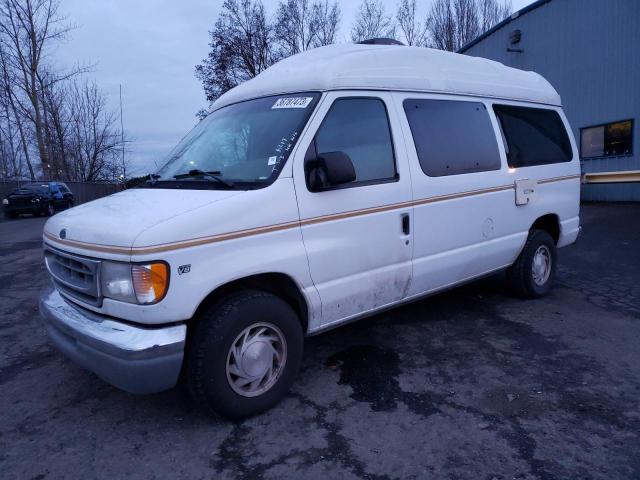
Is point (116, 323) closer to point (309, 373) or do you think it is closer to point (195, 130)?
point (309, 373)

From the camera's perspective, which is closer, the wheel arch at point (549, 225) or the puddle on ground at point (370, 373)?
the puddle on ground at point (370, 373)

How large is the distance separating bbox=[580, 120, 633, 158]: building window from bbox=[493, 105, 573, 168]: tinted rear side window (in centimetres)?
973

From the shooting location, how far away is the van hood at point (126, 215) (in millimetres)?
2689

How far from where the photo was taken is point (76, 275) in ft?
9.94

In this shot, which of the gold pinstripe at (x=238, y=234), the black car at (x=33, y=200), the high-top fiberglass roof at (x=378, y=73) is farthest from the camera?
the black car at (x=33, y=200)

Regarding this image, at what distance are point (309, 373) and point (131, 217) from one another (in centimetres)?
183

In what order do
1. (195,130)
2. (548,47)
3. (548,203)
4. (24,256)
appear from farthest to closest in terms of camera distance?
(548,47)
(24,256)
(548,203)
(195,130)

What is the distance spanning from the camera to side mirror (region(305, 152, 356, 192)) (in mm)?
3102

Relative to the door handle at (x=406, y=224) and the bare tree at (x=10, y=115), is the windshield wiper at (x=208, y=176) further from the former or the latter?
the bare tree at (x=10, y=115)

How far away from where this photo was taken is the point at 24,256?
9.57 metres

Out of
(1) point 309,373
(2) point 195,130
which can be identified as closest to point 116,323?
(1) point 309,373

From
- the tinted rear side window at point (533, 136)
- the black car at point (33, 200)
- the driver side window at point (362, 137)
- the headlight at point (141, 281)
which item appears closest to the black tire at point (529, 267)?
the tinted rear side window at point (533, 136)

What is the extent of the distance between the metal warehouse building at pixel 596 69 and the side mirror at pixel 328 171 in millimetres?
13145

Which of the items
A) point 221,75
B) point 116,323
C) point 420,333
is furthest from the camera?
point 221,75
